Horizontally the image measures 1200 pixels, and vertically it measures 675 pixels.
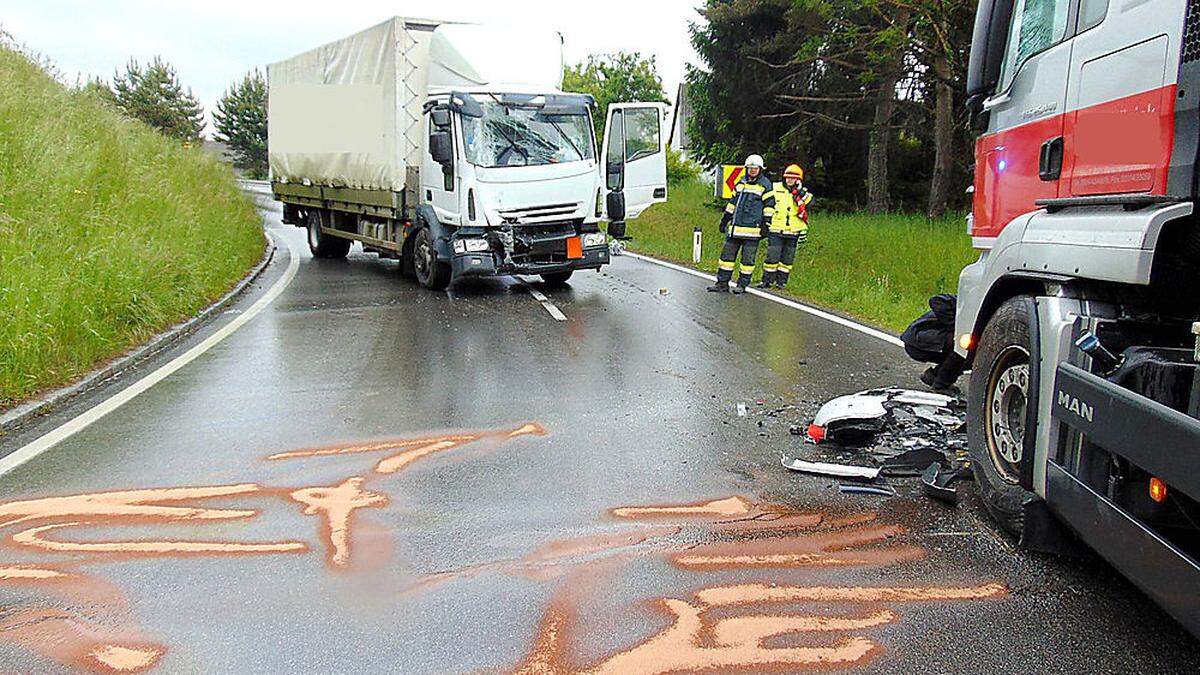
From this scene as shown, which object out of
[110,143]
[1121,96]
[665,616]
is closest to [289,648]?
[665,616]

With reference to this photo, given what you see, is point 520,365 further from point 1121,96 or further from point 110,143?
point 110,143

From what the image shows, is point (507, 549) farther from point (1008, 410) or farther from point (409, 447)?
point (1008, 410)

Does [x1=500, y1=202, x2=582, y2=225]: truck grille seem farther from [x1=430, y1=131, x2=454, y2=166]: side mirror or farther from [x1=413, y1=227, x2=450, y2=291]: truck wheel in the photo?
[x1=413, y1=227, x2=450, y2=291]: truck wheel

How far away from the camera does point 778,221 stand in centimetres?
1378

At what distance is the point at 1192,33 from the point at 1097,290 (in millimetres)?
965

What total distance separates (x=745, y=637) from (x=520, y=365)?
520cm

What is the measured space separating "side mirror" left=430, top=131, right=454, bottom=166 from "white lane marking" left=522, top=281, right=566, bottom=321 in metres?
2.10

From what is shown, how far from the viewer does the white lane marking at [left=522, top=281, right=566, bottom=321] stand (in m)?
11.3

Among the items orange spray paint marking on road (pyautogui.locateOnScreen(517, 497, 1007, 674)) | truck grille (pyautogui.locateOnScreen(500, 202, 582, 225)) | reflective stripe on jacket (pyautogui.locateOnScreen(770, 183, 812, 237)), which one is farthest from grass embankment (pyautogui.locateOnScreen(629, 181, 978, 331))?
orange spray paint marking on road (pyautogui.locateOnScreen(517, 497, 1007, 674))

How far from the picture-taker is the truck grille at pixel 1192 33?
3.25 meters

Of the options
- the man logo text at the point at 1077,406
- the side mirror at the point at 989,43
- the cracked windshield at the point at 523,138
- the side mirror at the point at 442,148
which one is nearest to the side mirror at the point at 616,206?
the cracked windshield at the point at 523,138

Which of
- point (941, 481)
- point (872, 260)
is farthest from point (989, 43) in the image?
point (872, 260)

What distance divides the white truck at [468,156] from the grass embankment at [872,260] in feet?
10.6

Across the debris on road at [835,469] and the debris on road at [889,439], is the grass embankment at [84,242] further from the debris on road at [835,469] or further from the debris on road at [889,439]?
the debris on road at [889,439]
